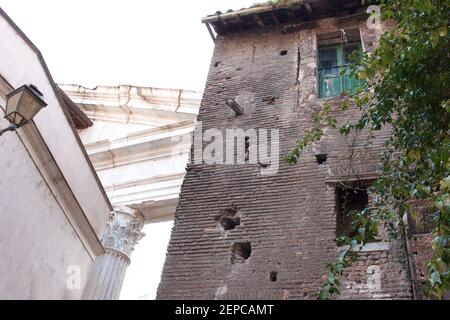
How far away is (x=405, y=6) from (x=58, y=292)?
24.7 ft

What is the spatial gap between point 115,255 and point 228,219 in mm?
5485

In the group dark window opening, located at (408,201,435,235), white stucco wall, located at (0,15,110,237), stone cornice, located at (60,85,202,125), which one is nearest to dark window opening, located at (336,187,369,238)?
dark window opening, located at (408,201,435,235)

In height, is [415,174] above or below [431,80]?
below

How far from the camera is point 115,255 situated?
11.3 meters

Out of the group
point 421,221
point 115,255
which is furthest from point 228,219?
point 115,255

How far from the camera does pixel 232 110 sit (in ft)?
27.3

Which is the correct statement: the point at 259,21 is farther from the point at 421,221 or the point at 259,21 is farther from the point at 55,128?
the point at 421,221

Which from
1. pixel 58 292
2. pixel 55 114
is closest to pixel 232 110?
pixel 55 114

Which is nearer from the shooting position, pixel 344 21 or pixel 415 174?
pixel 415 174

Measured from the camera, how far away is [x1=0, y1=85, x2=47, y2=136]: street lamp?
17.9ft
